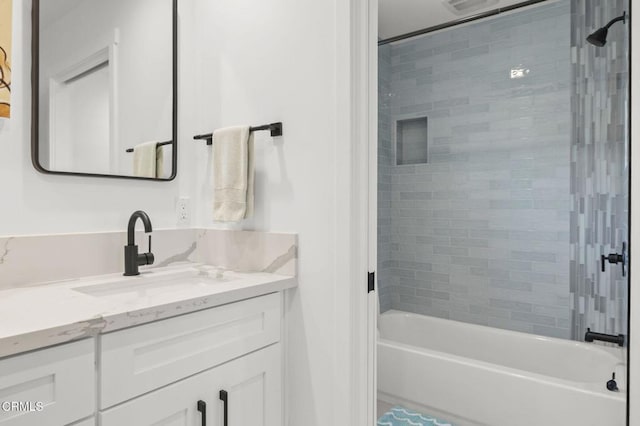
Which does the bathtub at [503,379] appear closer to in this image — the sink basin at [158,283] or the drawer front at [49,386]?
the sink basin at [158,283]

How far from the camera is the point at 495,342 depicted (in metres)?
2.53

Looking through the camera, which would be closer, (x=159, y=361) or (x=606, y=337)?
(x=159, y=361)

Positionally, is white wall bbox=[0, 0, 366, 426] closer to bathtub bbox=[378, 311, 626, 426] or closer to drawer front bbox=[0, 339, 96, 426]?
drawer front bbox=[0, 339, 96, 426]

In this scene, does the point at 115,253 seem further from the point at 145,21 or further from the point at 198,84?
the point at 145,21

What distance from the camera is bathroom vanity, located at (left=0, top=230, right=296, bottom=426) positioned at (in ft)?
2.52

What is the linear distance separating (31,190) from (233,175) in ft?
2.13

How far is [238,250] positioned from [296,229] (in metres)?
0.30

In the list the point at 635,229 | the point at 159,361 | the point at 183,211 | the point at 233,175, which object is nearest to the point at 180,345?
the point at 159,361

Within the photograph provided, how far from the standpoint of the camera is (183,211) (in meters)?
1.67

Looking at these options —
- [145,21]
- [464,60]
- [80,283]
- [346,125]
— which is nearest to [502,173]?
[464,60]

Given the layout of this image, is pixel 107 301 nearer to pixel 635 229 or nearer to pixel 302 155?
pixel 302 155

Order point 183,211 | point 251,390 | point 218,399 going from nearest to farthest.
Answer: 1. point 218,399
2. point 251,390
3. point 183,211

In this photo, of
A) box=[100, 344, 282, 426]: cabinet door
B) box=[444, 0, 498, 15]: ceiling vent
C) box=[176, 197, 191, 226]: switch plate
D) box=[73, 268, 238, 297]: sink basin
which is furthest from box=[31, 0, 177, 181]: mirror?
box=[444, 0, 498, 15]: ceiling vent

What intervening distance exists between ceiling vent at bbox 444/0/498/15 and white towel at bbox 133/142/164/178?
2039 millimetres
